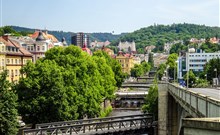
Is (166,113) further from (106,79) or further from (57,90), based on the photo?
(106,79)

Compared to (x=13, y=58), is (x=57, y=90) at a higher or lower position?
lower

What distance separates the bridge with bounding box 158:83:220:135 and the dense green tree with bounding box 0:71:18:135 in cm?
1319

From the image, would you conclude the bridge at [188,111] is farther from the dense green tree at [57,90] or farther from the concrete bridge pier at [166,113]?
the dense green tree at [57,90]

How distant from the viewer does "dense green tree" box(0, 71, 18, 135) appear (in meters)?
35.6

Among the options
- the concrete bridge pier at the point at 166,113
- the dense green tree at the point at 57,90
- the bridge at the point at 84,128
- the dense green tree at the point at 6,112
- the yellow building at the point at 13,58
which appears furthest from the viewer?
the yellow building at the point at 13,58

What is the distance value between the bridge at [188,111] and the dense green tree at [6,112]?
13.2 metres

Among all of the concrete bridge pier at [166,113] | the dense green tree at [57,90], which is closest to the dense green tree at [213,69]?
the dense green tree at [57,90]

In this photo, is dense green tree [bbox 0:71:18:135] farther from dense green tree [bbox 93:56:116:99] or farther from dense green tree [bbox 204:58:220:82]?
dense green tree [bbox 204:58:220:82]

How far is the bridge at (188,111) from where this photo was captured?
9.02 m

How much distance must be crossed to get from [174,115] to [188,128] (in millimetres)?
40155

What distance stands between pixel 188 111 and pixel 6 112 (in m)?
16.7

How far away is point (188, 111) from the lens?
997 inches

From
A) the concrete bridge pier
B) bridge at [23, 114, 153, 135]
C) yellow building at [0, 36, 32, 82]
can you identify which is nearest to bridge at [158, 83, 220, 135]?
the concrete bridge pier

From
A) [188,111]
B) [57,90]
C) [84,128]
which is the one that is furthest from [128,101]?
[188,111]
